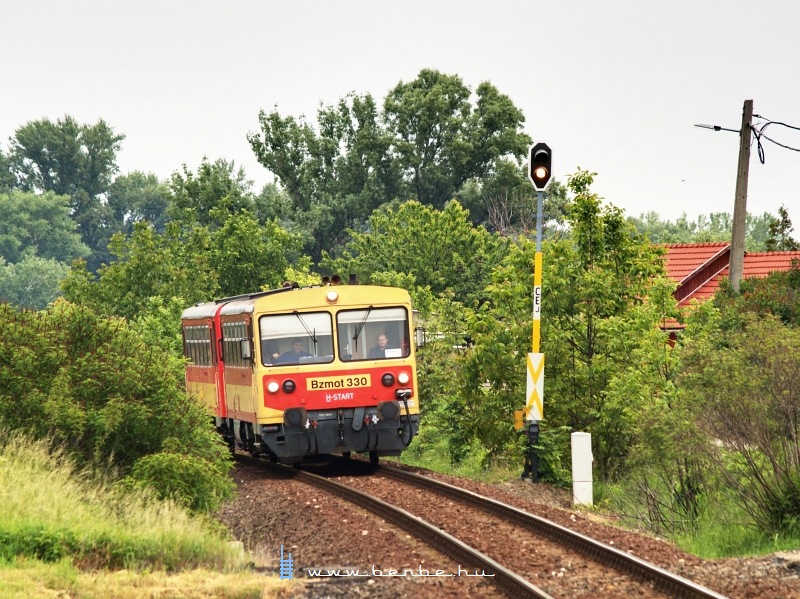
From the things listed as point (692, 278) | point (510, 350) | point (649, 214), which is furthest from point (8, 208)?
point (510, 350)

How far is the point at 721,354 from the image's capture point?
18688 mm

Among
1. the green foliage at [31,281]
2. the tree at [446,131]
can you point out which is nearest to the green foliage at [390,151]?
the tree at [446,131]

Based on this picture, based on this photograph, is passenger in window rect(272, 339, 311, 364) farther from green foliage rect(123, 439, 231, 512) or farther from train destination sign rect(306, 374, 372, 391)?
green foliage rect(123, 439, 231, 512)

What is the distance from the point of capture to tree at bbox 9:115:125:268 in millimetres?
126250

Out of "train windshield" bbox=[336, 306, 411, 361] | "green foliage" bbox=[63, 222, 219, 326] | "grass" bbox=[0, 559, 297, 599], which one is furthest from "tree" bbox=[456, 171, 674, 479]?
"green foliage" bbox=[63, 222, 219, 326]

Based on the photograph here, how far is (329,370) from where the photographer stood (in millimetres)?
20781

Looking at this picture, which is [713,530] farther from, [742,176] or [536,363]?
[742,176]

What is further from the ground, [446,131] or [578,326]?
[446,131]

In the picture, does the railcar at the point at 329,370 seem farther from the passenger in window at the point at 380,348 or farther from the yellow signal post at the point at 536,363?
the yellow signal post at the point at 536,363

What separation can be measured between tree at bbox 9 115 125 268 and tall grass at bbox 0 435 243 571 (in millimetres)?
115475

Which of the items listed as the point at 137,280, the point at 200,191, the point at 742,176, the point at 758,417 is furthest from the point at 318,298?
the point at 200,191

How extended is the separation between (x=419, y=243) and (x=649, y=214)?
107 m

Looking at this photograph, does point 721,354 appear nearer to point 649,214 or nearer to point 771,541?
point 771,541

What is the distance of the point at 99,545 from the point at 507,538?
4373 mm
